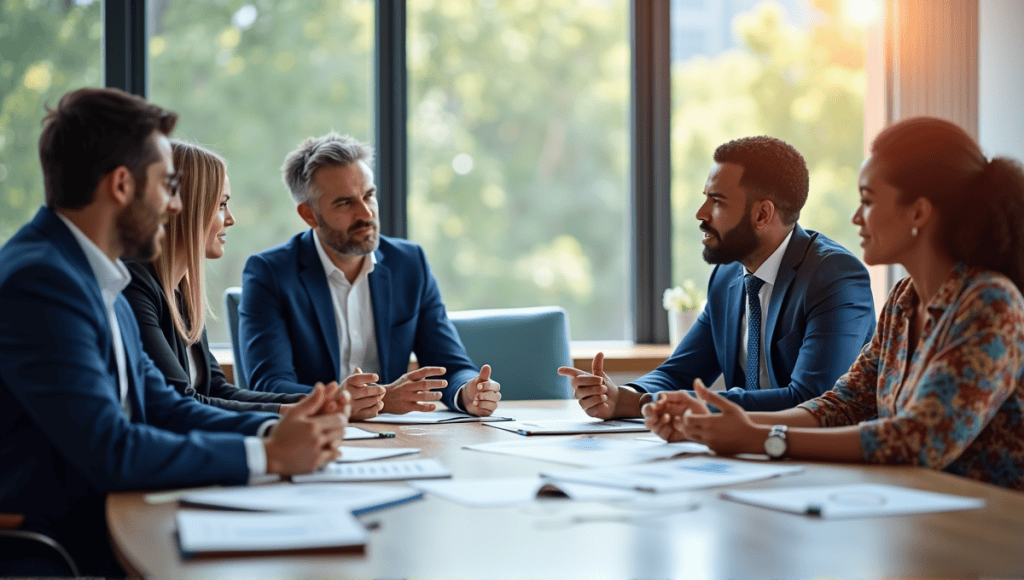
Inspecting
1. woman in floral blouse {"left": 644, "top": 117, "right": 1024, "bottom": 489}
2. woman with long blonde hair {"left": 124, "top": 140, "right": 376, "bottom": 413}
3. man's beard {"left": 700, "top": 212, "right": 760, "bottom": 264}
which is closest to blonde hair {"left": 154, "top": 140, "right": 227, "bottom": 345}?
woman with long blonde hair {"left": 124, "top": 140, "right": 376, "bottom": 413}

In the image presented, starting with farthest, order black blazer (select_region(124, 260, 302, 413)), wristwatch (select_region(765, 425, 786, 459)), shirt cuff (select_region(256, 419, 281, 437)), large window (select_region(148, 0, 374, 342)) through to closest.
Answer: large window (select_region(148, 0, 374, 342)) → black blazer (select_region(124, 260, 302, 413)) → shirt cuff (select_region(256, 419, 281, 437)) → wristwatch (select_region(765, 425, 786, 459))

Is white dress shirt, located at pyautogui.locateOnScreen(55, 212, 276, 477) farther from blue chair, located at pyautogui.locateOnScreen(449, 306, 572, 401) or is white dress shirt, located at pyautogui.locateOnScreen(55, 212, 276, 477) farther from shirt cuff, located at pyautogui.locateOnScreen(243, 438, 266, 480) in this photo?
blue chair, located at pyautogui.locateOnScreen(449, 306, 572, 401)

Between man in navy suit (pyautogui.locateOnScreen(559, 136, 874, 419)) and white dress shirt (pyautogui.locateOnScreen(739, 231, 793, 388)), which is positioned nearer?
man in navy suit (pyautogui.locateOnScreen(559, 136, 874, 419))

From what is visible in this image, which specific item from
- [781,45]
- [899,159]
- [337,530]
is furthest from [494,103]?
[337,530]

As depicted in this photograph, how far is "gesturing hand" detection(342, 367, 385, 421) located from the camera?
2.22 metres

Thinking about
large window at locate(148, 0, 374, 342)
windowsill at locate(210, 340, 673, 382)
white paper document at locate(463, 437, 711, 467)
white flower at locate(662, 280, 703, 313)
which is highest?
large window at locate(148, 0, 374, 342)

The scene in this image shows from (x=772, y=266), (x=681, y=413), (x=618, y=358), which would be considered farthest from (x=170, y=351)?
(x=618, y=358)

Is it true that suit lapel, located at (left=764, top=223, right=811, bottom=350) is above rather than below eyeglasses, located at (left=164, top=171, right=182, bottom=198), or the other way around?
below

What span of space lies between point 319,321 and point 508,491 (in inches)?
65.7

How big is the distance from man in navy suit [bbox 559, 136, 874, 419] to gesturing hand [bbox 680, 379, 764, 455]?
59 cm

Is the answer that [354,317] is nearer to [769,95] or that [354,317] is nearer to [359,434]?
[359,434]

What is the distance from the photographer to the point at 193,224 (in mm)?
2393

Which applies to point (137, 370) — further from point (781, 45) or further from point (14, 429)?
point (781, 45)

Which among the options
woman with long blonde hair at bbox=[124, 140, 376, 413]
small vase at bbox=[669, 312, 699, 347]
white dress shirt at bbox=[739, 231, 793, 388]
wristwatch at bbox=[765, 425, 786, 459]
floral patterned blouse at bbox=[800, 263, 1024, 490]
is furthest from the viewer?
small vase at bbox=[669, 312, 699, 347]
